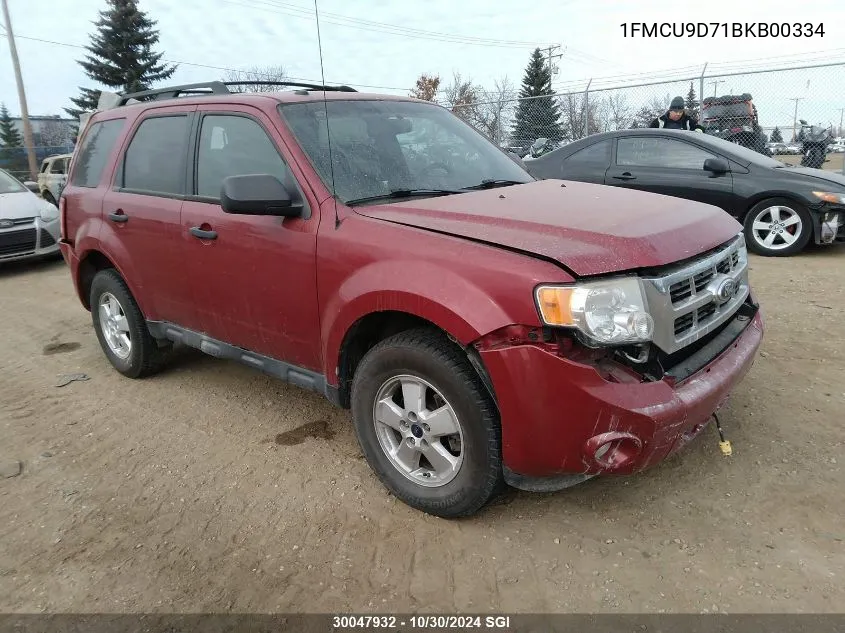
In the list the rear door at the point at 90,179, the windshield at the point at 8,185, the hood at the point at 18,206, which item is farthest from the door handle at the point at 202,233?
the windshield at the point at 8,185

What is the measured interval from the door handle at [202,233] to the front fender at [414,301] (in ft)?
3.07

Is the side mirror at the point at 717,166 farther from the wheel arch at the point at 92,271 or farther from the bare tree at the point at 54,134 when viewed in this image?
the bare tree at the point at 54,134

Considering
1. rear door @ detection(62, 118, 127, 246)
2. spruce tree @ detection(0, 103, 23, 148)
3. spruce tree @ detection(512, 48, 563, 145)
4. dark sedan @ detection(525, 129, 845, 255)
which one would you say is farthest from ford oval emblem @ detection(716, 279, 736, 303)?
spruce tree @ detection(0, 103, 23, 148)

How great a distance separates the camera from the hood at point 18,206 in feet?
29.1

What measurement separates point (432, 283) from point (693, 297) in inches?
41.6

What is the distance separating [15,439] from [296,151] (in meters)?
2.50

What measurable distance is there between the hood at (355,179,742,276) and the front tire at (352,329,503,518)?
1.68 feet

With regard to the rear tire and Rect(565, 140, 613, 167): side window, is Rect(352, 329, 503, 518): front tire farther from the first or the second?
Rect(565, 140, 613, 167): side window

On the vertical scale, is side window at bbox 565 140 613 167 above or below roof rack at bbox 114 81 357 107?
below

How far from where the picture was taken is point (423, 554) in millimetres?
2576

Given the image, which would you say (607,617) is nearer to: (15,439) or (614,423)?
(614,423)

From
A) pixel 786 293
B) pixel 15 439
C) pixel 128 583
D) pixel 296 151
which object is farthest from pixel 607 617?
pixel 786 293

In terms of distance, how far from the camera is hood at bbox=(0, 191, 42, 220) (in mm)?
8875

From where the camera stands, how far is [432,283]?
247 centimetres
